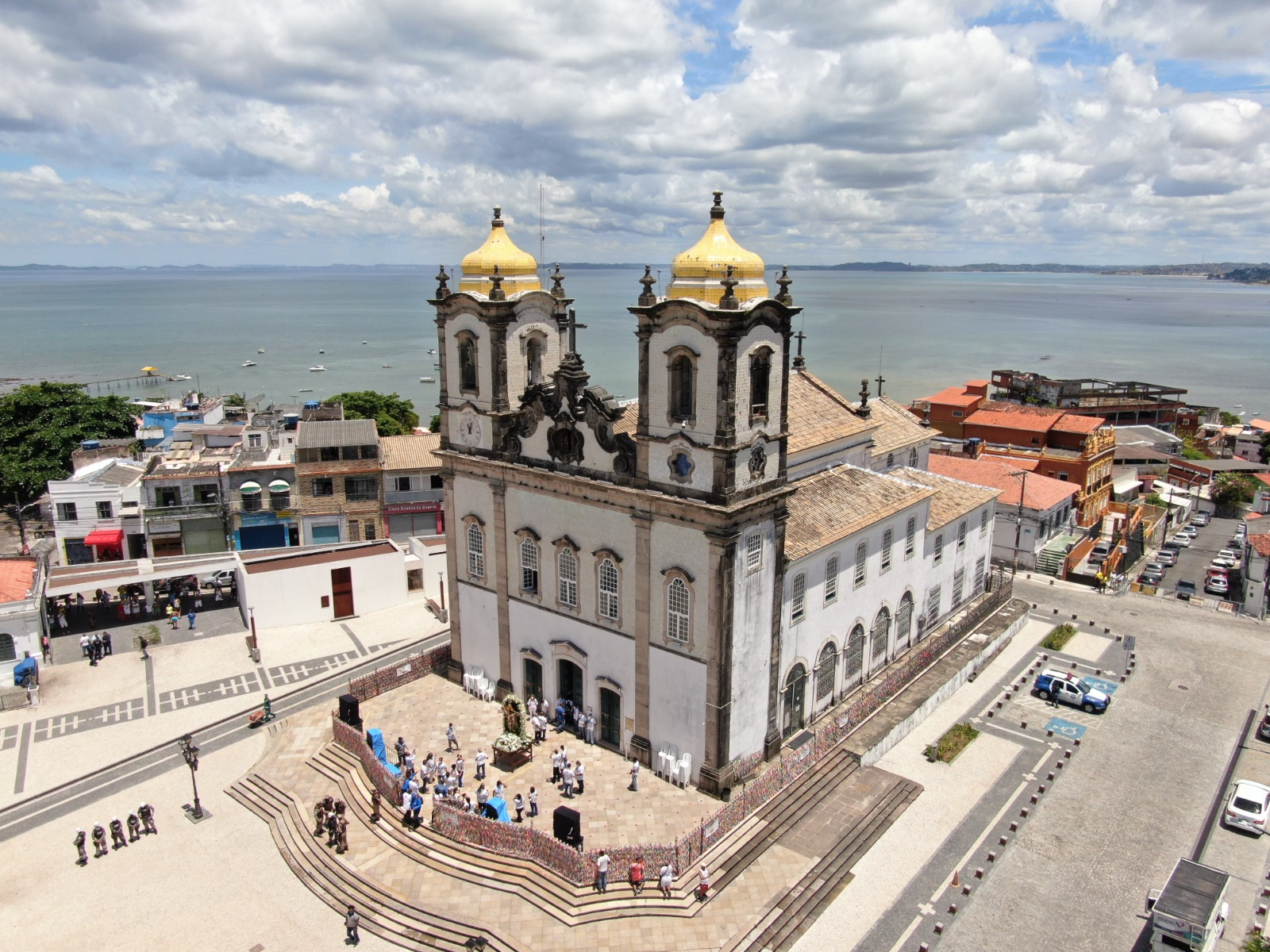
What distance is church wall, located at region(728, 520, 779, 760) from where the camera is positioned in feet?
75.4

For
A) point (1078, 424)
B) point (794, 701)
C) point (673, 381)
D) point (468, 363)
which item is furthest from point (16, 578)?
point (1078, 424)

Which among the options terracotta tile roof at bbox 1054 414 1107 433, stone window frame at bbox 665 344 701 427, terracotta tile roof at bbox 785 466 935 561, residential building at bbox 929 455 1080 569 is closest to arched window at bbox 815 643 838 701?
terracotta tile roof at bbox 785 466 935 561

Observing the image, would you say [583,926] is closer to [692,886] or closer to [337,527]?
[692,886]

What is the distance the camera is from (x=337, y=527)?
45.7 m

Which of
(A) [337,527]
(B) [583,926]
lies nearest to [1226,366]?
(A) [337,527]

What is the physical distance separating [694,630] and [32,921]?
1725 cm

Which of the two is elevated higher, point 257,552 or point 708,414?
point 708,414

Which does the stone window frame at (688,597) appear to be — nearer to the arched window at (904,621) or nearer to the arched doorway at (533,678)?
the arched doorway at (533,678)

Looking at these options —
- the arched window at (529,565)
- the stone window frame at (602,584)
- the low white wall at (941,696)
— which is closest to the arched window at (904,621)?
the low white wall at (941,696)

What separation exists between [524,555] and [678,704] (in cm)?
708

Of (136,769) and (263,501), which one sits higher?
(263,501)

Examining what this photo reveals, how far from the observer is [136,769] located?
87.2 feet

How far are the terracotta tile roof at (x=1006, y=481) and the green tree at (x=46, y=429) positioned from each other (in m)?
53.4

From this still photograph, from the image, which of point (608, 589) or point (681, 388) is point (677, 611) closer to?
point (608, 589)
